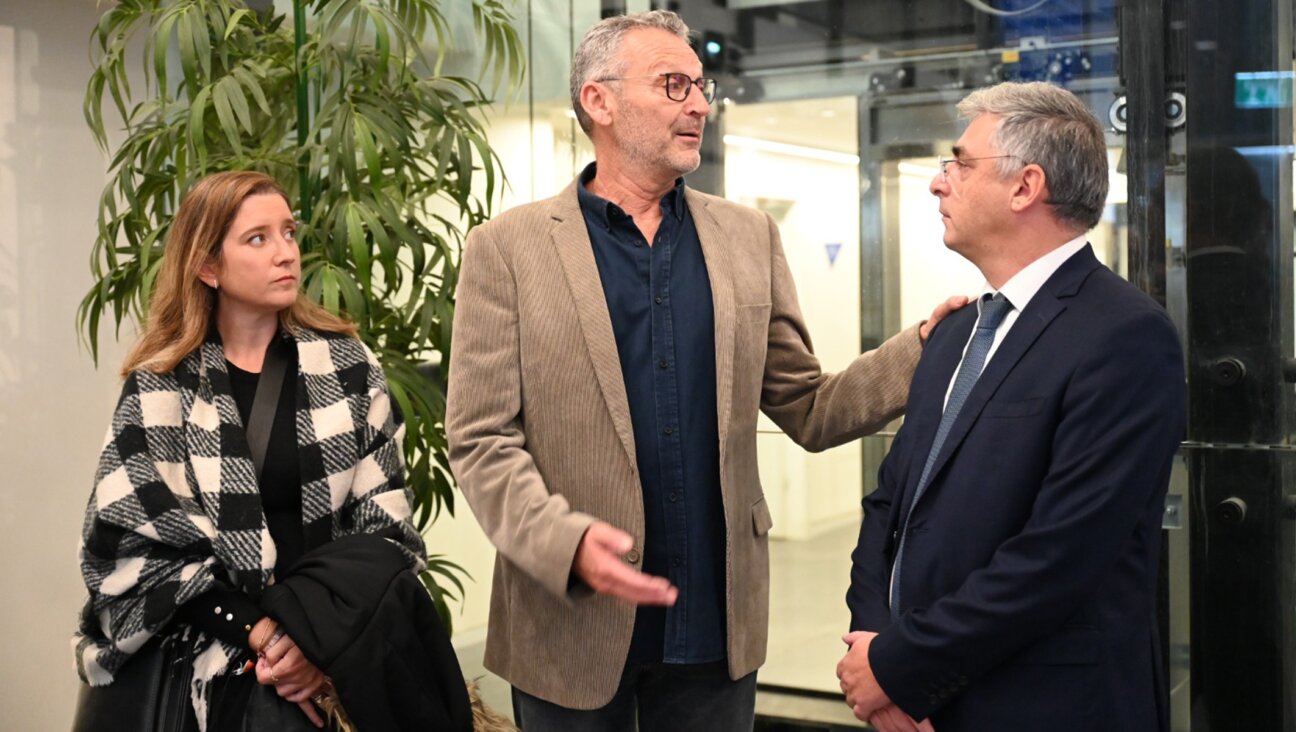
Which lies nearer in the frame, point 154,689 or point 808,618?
point 154,689

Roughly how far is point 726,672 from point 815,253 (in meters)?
1.39

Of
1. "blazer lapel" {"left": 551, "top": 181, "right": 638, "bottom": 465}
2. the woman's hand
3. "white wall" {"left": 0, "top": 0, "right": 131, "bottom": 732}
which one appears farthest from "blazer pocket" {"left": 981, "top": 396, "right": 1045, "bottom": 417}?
"white wall" {"left": 0, "top": 0, "right": 131, "bottom": 732}

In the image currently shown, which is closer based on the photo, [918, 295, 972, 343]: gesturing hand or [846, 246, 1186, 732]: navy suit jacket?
[846, 246, 1186, 732]: navy suit jacket

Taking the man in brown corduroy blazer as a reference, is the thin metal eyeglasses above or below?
above

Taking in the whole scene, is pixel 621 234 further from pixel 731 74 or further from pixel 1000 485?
pixel 731 74

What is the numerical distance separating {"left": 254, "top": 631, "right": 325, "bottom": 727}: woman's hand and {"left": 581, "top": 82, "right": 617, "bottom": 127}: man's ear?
3.33ft

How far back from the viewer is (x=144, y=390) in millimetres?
2311

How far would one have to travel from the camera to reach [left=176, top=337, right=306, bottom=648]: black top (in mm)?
2213

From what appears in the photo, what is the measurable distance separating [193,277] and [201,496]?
0.42 m

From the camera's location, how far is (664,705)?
2176 millimetres

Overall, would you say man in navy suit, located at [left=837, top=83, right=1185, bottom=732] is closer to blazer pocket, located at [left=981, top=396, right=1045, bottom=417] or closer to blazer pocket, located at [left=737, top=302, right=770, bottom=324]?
blazer pocket, located at [left=981, top=396, right=1045, bottom=417]

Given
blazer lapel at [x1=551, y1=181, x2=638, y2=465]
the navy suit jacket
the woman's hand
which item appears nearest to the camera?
the navy suit jacket

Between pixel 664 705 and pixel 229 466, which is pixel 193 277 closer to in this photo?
pixel 229 466

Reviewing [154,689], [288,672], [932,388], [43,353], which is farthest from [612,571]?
[43,353]
